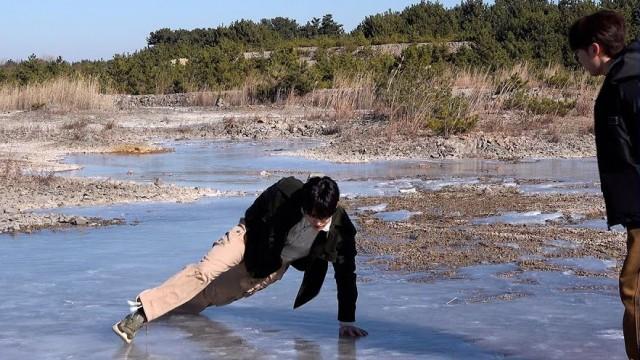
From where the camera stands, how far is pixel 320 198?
514cm

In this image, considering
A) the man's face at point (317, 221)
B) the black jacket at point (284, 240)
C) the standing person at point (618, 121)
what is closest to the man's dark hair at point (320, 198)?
the man's face at point (317, 221)

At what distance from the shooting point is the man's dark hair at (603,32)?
4473 mm

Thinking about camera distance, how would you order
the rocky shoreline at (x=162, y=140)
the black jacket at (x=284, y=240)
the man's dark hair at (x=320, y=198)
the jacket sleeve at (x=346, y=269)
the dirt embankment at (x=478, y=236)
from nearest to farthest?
the man's dark hair at (x=320, y=198) < the black jacket at (x=284, y=240) < the jacket sleeve at (x=346, y=269) < the dirt embankment at (x=478, y=236) < the rocky shoreline at (x=162, y=140)

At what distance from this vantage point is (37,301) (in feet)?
21.7

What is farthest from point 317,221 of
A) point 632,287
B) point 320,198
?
point 632,287

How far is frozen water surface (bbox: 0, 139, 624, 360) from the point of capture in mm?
5488

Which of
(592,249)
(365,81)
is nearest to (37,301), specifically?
(592,249)

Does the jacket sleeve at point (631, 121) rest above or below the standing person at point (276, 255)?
above

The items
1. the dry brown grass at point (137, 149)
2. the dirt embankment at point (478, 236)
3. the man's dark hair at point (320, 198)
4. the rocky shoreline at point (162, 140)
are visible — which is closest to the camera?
the man's dark hair at point (320, 198)

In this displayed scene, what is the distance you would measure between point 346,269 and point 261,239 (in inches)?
17.7

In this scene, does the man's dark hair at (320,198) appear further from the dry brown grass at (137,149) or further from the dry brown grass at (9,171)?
the dry brown grass at (137,149)

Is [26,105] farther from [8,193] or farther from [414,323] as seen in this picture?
[414,323]

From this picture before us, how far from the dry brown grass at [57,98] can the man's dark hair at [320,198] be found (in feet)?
74.3

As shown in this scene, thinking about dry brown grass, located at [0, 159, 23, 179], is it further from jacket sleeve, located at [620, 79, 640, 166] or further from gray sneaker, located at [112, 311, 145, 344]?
jacket sleeve, located at [620, 79, 640, 166]
